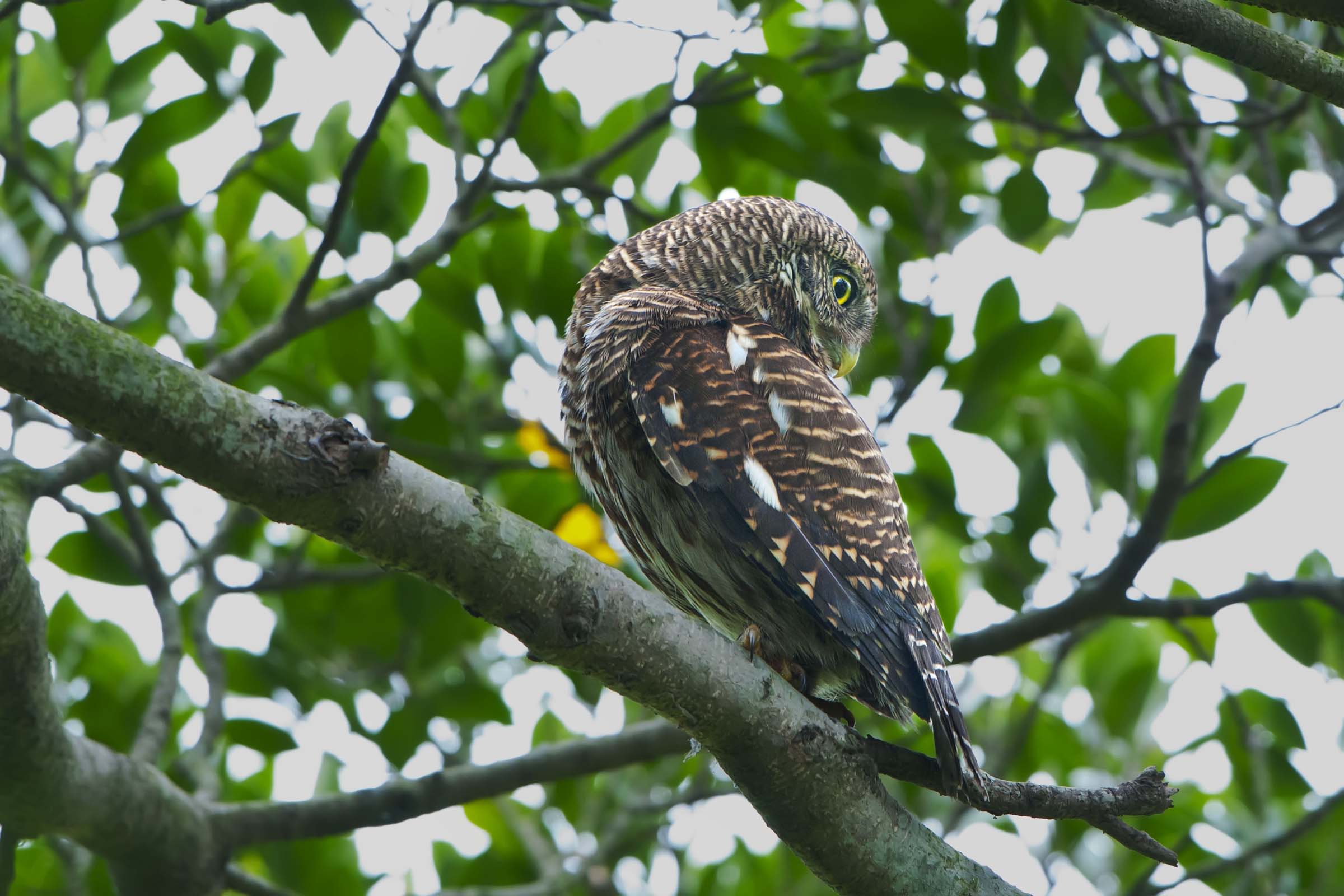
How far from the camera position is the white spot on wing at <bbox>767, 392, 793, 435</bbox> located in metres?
2.83

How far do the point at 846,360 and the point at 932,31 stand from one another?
974mm

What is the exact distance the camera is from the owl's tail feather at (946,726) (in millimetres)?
2266

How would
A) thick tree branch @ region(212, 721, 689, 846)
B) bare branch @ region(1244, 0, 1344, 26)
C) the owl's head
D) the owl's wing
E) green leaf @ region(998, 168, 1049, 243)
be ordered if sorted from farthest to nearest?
green leaf @ region(998, 168, 1049, 243)
the owl's head
thick tree branch @ region(212, 721, 689, 846)
the owl's wing
bare branch @ region(1244, 0, 1344, 26)

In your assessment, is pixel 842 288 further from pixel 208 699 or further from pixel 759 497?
pixel 208 699

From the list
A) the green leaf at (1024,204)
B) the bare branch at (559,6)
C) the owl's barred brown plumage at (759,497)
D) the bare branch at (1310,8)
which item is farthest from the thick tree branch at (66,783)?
the green leaf at (1024,204)

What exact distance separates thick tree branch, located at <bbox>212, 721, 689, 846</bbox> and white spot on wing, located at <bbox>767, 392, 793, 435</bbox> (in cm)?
85

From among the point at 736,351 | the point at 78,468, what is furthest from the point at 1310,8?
the point at 78,468

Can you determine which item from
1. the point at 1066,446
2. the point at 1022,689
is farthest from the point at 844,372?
the point at 1022,689

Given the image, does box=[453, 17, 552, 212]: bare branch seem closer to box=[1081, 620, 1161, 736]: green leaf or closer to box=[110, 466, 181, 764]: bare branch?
→ box=[110, 466, 181, 764]: bare branch

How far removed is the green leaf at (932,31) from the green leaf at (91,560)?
101 inches

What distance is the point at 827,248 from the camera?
3.84 meters

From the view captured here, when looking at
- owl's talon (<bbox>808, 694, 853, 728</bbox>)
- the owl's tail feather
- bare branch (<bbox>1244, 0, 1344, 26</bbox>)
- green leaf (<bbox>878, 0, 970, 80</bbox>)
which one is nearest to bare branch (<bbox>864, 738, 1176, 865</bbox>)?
the owl's tail feather

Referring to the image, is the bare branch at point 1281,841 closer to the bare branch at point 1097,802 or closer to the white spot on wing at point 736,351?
the bare branch at point 1097,802

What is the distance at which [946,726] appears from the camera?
7.99 feet
